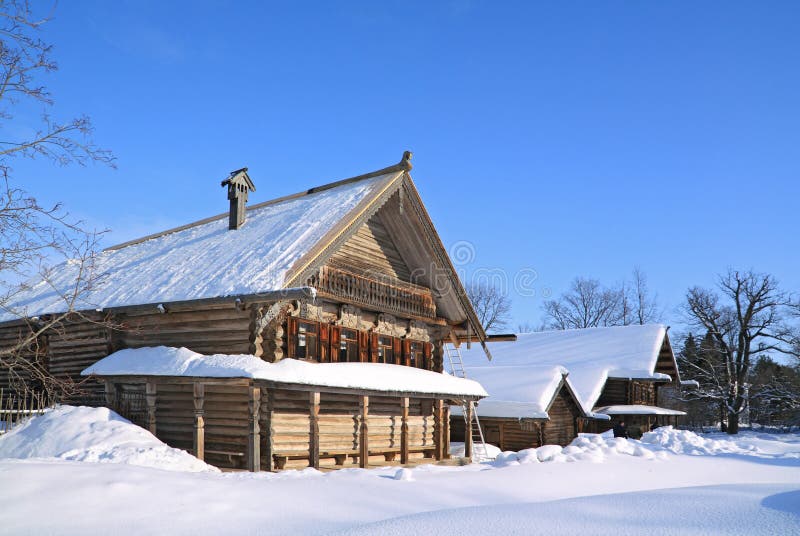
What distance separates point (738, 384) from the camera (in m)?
47.3

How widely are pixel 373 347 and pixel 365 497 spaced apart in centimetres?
1212

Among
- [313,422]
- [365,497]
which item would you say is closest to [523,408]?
[313,422]

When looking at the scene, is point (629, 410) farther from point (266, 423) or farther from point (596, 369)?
point (266, 423)

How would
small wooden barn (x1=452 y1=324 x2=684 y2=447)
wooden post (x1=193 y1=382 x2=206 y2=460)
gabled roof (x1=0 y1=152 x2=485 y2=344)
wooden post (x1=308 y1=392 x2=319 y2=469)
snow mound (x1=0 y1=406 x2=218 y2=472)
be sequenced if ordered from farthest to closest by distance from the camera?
small wooden barn (x1=452 y1=324 x2=684 y2=447) < gabled roof (x1=0 y1=152 x2=485 y2=344) < wooden post (x1=308 y1=392 x2=319 y2=469) < wooden post (x1=193 y1=382 x2=206 y2=460) < snow mound (x1=0 y1=406 x2=218 y2=472)

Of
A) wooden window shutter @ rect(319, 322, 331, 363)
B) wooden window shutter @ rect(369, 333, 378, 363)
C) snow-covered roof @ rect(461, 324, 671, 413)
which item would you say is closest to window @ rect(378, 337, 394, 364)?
wooden window shutter @ rect(369, 333, 378, 363)

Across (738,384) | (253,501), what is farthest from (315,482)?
(738,384)

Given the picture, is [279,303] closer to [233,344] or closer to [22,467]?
[233,344]

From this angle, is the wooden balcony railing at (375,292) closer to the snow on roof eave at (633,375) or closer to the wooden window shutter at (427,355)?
the wooden window shutter at (427,355)

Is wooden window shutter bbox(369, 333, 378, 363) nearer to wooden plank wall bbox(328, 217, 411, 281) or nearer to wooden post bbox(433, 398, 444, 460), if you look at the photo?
wooden plank wall bbox(328, 217, 411, 281)

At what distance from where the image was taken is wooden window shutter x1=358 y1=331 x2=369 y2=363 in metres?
21.4

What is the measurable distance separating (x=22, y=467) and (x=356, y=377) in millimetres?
9242

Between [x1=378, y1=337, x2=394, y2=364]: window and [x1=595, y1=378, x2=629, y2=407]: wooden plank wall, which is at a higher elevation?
[x1=378, y1=337, x2=394, y2=364]: window

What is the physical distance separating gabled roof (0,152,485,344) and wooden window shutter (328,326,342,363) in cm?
301

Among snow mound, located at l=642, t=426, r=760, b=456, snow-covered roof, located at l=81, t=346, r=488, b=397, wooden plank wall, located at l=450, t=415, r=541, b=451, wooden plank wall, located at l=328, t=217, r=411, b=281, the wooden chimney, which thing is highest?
the wooden chimney
